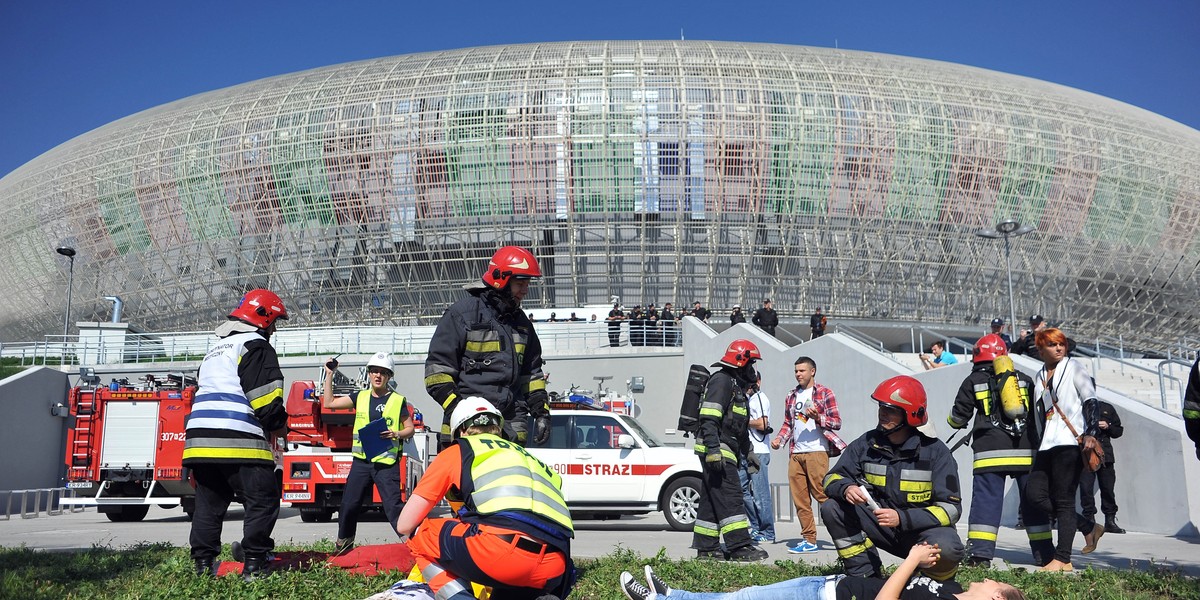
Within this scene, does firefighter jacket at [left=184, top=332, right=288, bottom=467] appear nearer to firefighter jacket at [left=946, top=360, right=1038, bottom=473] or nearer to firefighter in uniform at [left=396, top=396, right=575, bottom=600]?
firefighter in uniform at [left=396, top=396, right=575, bottom=600]

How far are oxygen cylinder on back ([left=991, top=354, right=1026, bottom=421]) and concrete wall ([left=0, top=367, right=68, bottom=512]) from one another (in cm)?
1988

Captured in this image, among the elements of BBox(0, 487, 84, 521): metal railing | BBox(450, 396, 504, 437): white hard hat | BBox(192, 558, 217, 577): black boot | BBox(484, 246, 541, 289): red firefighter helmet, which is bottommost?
BBox(0, 487, 84, 521): metal railing

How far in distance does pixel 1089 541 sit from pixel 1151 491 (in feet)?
7.83

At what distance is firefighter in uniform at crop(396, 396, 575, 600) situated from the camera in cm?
395

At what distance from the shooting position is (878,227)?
42.6m

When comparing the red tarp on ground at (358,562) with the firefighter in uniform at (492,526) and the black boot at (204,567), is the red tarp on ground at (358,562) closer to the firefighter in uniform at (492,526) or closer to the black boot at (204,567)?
the black boot at (204,567)

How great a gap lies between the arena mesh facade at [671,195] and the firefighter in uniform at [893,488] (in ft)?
124

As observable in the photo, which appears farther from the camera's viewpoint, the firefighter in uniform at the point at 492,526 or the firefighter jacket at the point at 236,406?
the firefighter jacket at the point at 236,406

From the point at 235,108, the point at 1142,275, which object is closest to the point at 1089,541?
the point at 1142,275

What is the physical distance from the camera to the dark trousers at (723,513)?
7.34m

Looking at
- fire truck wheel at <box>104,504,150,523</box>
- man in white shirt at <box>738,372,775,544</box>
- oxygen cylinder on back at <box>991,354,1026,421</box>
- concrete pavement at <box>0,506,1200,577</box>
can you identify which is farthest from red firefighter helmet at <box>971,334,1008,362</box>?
fire truck wheel at <box>104,504,150,523</box>

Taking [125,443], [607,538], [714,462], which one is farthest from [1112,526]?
[125,443]

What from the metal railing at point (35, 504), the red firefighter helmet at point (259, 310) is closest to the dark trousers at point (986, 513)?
the red firefighter helmet at point (259, 310)

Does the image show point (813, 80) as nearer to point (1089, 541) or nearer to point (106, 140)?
point (106, 140)
